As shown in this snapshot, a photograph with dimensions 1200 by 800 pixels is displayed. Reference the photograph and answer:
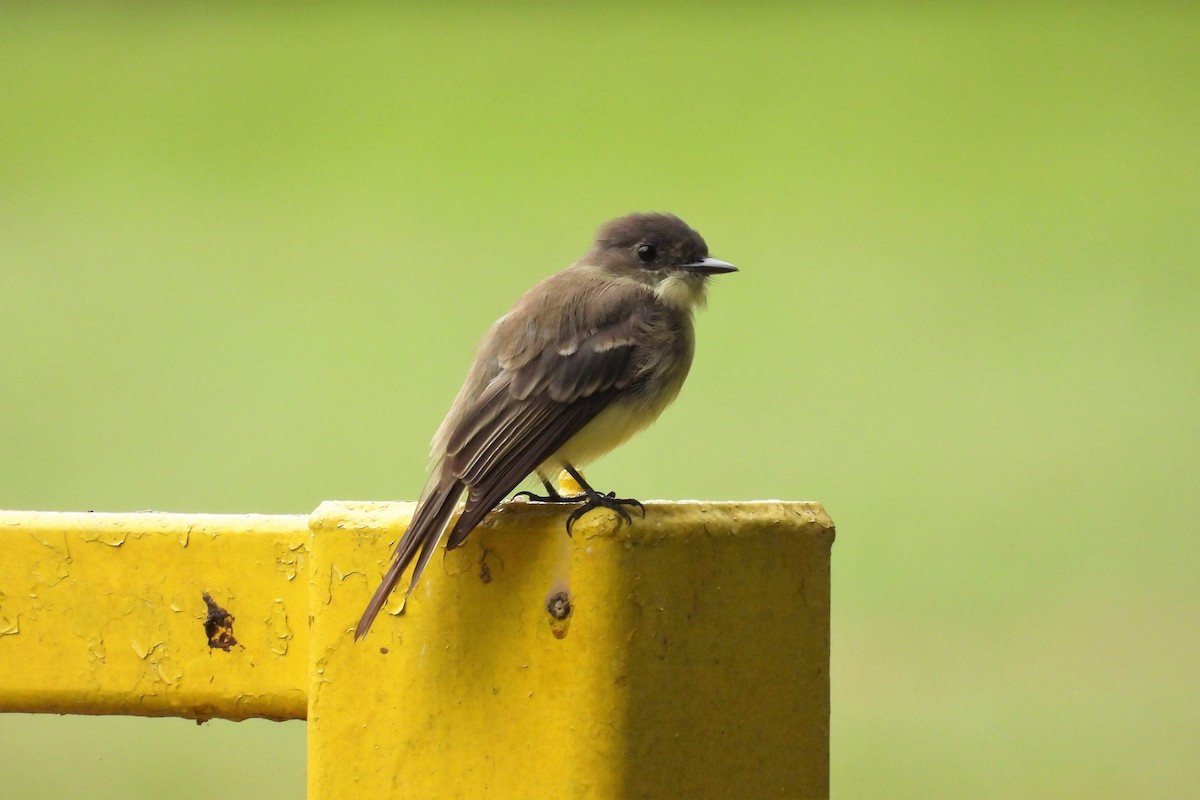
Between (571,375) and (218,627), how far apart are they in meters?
0.79

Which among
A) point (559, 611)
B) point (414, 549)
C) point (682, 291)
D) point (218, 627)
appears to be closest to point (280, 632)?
point (218, 627)

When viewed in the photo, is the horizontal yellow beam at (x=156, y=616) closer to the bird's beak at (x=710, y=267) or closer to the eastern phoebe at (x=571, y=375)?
the eastern phoebe at (x=571, y=375)

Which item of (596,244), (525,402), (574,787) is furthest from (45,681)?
(596,244)

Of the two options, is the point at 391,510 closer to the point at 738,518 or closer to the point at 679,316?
the point at 738,518

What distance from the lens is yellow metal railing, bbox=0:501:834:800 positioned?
1331mm

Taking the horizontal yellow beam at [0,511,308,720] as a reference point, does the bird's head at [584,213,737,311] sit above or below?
above

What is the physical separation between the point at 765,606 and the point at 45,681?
88 cm

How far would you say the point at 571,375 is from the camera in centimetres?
208

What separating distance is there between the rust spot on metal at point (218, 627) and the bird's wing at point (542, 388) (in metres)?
0.33

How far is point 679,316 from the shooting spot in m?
2.50

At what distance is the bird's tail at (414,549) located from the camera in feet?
4.51

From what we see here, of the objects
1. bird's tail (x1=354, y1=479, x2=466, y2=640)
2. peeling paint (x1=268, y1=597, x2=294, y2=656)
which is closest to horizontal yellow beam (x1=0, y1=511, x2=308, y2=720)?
peeling paint (x1=268, y1=597, x2=294, y2=656)

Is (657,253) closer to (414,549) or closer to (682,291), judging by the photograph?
(682,291)

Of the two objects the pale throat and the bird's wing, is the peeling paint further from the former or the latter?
the pale throat
